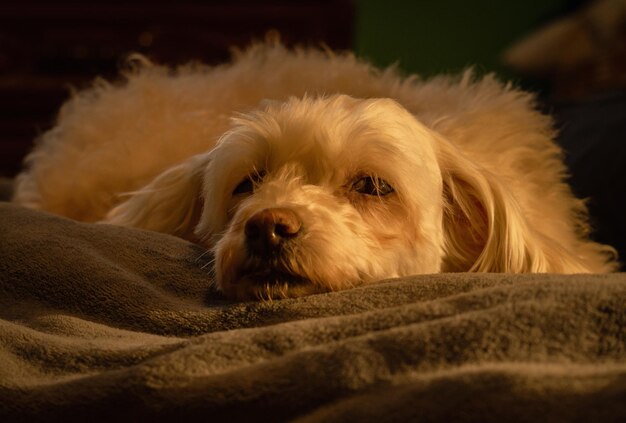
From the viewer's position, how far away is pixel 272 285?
1280 mm

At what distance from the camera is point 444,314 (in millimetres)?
866

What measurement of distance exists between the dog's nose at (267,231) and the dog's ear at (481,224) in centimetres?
48

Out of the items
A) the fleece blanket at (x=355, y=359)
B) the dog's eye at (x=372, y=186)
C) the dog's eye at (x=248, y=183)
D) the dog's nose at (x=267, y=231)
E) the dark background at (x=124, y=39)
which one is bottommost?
the fleece blanket at (x=355, y=359)

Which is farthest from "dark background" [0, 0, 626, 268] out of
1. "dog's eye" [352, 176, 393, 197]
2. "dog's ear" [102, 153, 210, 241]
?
"dog's eye" [352, 176, 393, 197]

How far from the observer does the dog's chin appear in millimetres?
1268

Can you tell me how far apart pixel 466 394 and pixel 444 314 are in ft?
0.70

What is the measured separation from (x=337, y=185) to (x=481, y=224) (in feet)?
1.09

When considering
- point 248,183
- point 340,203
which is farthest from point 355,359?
point 248,183

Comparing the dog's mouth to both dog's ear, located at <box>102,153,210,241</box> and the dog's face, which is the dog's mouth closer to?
the dog's face

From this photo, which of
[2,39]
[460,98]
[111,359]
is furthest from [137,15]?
[111,359]

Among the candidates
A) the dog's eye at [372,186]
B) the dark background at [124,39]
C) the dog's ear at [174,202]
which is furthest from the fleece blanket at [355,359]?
the dark background at [124,39]

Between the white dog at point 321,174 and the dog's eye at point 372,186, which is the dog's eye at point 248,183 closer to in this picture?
the white dog at point 321,174

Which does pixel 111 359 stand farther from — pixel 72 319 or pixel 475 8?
pixel 475 8

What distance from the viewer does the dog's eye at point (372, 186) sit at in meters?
1.56
